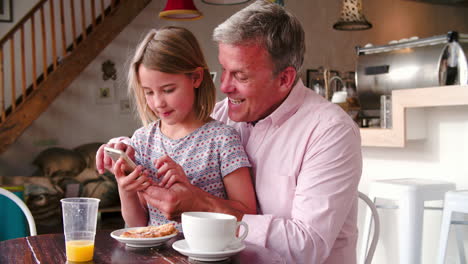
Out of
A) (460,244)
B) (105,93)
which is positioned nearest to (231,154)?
(460,244)

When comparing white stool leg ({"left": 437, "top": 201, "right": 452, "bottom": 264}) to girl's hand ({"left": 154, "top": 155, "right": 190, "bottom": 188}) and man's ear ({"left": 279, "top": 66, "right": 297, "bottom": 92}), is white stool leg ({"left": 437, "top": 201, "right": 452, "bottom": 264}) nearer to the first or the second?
man's ear ({"left": 279, "top": 66, "right": 297, "bottom": 92})

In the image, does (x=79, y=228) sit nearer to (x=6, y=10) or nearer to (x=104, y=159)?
(x=104, y=159)

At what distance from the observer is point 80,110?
7.23 metres

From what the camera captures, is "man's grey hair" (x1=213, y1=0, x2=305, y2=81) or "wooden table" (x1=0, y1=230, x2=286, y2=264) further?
"man's grey hair" (x1=213, y1=0, x2=305, y2=81)

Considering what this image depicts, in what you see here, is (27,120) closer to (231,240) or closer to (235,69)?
(235,69)

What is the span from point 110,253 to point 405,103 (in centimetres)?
204

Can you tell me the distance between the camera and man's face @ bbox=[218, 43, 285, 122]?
1.59 meters

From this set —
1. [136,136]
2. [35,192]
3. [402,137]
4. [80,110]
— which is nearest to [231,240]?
[136,136]

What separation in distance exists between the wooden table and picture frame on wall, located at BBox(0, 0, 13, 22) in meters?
6.27

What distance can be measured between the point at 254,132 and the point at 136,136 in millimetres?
400

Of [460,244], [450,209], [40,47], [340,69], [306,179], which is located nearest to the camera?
[306,179]

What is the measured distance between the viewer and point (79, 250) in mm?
1120

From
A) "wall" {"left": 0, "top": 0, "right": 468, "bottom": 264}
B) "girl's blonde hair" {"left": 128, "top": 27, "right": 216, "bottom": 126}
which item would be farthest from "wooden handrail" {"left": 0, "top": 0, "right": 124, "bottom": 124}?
"girl's blonde hair" {"left": 128, "top": 27, "right": 216, "bottom": 126}

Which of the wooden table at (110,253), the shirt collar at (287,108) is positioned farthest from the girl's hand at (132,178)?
the shirt collar at (287,108)
